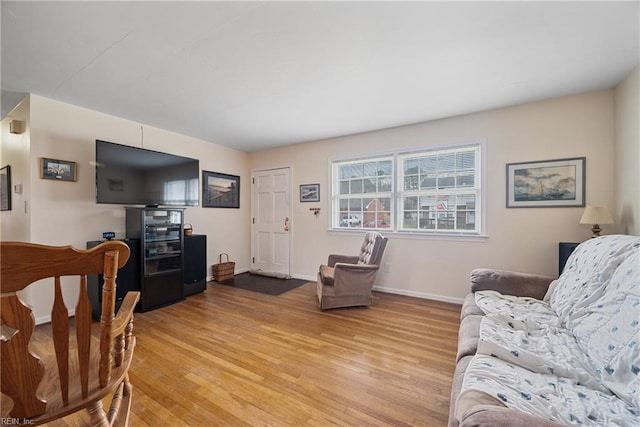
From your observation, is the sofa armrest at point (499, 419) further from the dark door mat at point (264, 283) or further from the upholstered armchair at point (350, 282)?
the dark door mat at point (264, 283)

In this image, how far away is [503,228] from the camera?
9.71 feet

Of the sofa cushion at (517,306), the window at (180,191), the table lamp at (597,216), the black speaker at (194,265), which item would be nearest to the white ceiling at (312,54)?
the window at (180,191)

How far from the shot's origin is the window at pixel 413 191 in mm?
3209

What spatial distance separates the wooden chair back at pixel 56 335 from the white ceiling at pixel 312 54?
5.12 feet

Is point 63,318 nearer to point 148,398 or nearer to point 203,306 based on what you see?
point 148,398

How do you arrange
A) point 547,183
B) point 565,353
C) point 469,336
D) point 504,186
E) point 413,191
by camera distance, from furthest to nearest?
1. point 413,191
2. point 504,186
3. point 547,183
4. point 469,336
5. point 565,353

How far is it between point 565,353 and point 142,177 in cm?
408

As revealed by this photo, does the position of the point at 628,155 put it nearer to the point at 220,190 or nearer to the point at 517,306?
the point at 517,306

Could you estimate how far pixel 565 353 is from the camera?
1.21 m

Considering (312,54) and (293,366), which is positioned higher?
(312,54)

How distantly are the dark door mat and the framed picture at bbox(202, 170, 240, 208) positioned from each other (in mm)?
1361

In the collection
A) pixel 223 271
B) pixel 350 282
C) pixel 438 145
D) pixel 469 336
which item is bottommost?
pixel 223 271

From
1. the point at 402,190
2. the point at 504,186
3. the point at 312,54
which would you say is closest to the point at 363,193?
the point at 402,190

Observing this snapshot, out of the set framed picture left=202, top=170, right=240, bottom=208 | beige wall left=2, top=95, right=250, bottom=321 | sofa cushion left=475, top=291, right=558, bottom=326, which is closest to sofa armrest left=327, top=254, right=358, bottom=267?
sofa cushion left=475, top=291, right=558, bottom=326
